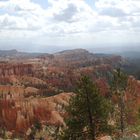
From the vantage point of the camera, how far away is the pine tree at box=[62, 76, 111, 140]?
2839 cm

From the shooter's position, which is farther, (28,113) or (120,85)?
(28,113)

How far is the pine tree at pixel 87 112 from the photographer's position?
93.1ft

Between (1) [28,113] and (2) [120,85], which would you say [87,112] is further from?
(1) [28,113]

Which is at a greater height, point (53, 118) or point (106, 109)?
point (106, 109)

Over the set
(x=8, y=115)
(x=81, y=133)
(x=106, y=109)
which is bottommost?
(x=8, y=115)

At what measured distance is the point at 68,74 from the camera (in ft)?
638

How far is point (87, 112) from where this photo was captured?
2853 cm

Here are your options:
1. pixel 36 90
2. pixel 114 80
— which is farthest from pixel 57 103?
pixel 114 80

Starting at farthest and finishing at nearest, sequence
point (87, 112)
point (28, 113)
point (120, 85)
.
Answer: point (28, 113), point (120, 85), point (87, 112)

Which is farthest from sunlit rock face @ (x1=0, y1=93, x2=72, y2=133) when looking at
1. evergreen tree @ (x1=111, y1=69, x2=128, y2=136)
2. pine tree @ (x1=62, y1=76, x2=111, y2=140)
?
pine tree @ (x1=62, y1=76, x2=111, y2=140)

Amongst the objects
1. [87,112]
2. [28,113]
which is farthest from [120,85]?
[28,113]

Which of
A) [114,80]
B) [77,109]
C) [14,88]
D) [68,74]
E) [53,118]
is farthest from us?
[68,74]

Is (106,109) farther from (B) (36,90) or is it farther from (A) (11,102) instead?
(B) (36,90)

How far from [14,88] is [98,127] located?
413ft
